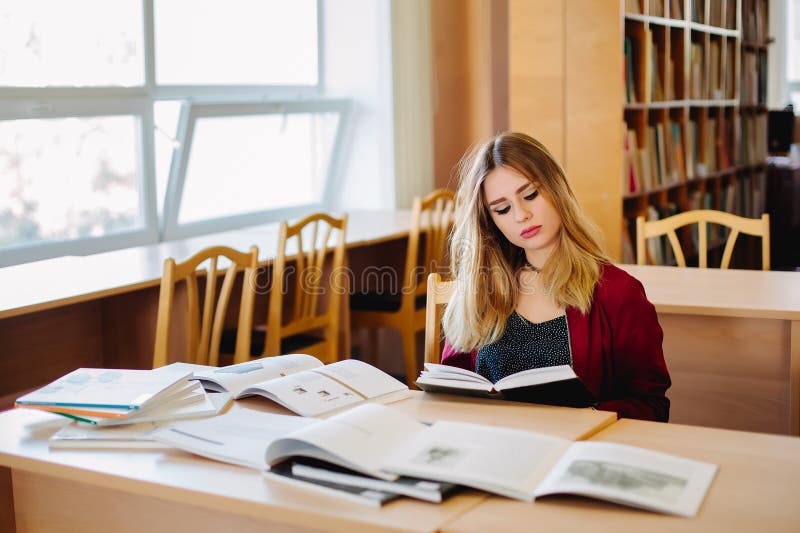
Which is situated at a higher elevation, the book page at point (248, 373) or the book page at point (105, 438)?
the book page at point (248, 373)

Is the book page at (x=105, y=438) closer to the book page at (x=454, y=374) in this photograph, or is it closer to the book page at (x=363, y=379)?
the book page at (x=363, y=379)

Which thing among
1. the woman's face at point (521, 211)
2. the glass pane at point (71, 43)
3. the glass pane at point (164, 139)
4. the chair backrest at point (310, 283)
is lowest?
the chair backrest at point (310, 283)

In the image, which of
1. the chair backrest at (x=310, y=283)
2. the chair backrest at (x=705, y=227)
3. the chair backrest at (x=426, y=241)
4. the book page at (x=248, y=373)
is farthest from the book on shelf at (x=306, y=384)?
the chair backrest at (x=426, y=241)

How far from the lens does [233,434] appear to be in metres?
1.56

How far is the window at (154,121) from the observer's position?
351 cm

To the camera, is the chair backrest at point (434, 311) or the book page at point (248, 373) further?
the chair backrest at point (434, 311)

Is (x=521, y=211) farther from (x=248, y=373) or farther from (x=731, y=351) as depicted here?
(x=731, y=351)

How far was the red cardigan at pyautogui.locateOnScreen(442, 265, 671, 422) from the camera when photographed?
1.94m

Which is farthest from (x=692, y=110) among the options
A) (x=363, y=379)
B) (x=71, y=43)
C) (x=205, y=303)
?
(x=363, y=379)

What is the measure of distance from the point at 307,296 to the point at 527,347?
170 centimetres

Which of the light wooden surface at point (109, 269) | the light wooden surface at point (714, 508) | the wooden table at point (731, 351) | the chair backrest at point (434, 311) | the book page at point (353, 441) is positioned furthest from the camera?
the light wooden surface at point (109, 269)

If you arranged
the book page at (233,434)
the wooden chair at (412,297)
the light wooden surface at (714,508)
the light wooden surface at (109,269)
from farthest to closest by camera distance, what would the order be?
1. the wooden chair at (412,297)
2. the light wooden surface at (109,269)
3. the book page at (233,434)
4. the light wooden surface at (714,508)

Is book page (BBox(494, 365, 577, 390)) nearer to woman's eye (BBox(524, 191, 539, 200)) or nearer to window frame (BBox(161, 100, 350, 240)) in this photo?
woman's eye (BBox(524, 191, 539, 200))

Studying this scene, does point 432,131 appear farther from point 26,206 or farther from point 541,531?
point 541,531
